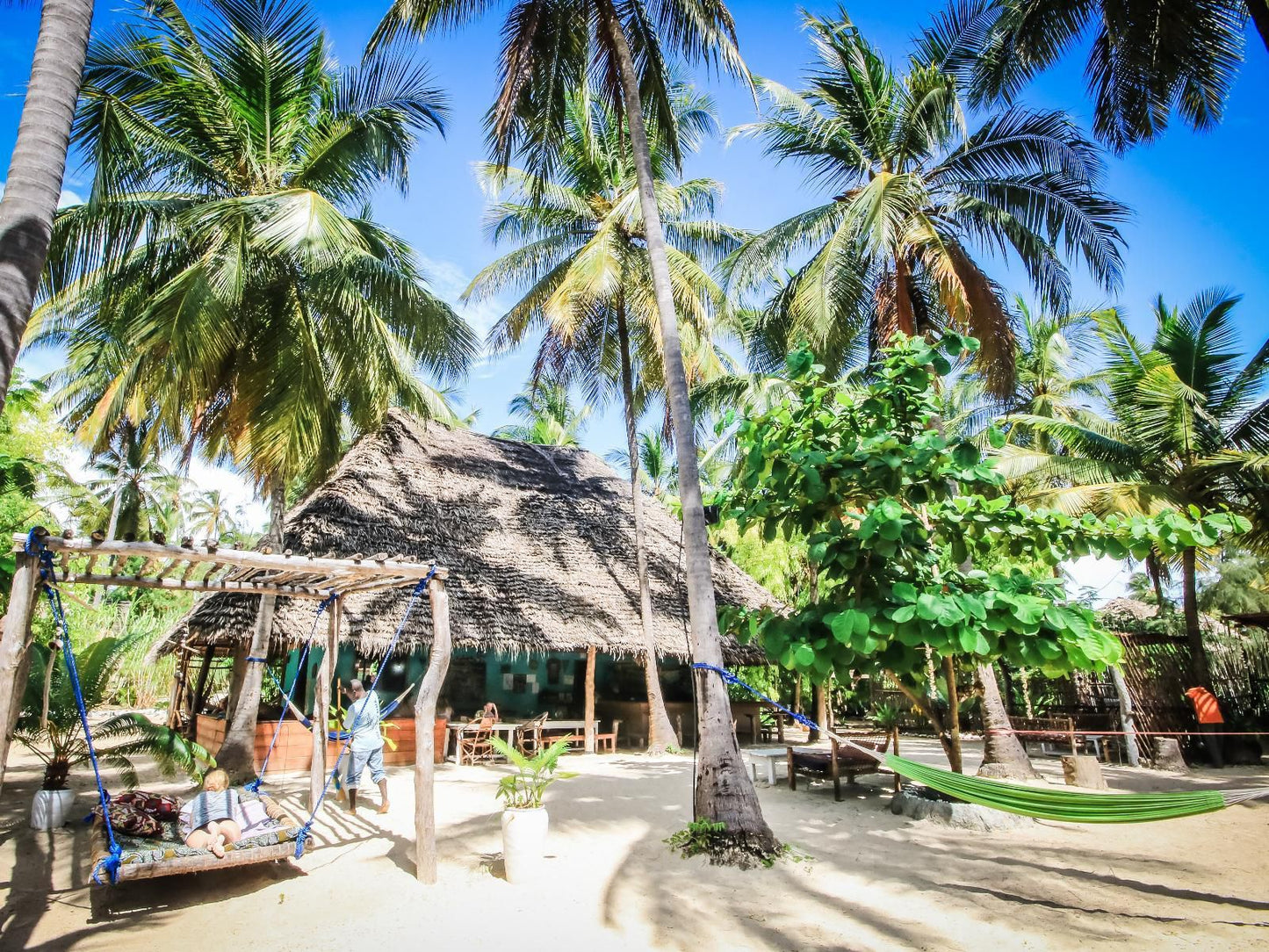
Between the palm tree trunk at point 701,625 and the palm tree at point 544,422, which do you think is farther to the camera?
the palm tree at point 544,422

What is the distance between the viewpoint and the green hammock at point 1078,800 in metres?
4.10

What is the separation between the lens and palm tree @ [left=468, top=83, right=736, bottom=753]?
1251cm

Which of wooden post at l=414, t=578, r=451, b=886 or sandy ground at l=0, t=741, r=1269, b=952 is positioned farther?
wooden post at l=414, t=578, r=451, b=886

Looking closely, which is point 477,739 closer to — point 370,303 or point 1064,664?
point 370,303

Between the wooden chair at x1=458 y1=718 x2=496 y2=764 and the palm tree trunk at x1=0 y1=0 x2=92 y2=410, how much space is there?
356 inches

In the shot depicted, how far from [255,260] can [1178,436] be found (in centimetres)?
1416

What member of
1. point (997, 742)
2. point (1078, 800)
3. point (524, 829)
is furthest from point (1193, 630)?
point (524, 829)

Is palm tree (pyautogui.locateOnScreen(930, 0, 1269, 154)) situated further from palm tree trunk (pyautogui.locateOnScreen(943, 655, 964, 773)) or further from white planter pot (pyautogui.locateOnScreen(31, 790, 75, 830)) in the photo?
white planter pot (pyautogui.locateOnScreen(31, 790, 75, 830))

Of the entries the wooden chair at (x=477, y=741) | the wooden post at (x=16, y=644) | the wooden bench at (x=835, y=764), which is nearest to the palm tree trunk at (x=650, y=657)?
the wooden chair at (x=477, y=741)

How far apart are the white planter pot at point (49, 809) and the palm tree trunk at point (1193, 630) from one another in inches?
591

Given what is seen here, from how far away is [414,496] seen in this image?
13.2 m

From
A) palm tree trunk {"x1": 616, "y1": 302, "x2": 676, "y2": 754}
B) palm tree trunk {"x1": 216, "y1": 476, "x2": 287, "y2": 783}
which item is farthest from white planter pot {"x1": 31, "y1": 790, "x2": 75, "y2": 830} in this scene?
palm tree trunk {"x1": 616, "y1": 302, "x2": 676, "y2": 754}

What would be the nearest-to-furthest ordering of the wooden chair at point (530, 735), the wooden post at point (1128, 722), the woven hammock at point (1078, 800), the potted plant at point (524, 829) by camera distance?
the woven hammock at point (1078, 800)
the potted plant at point (524, 829)
the wooden chair at point (530, 735)
the wooden post at point (1128, 722)

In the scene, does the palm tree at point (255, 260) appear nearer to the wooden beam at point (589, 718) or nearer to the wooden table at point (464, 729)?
the wooden table at point (464, 729)
